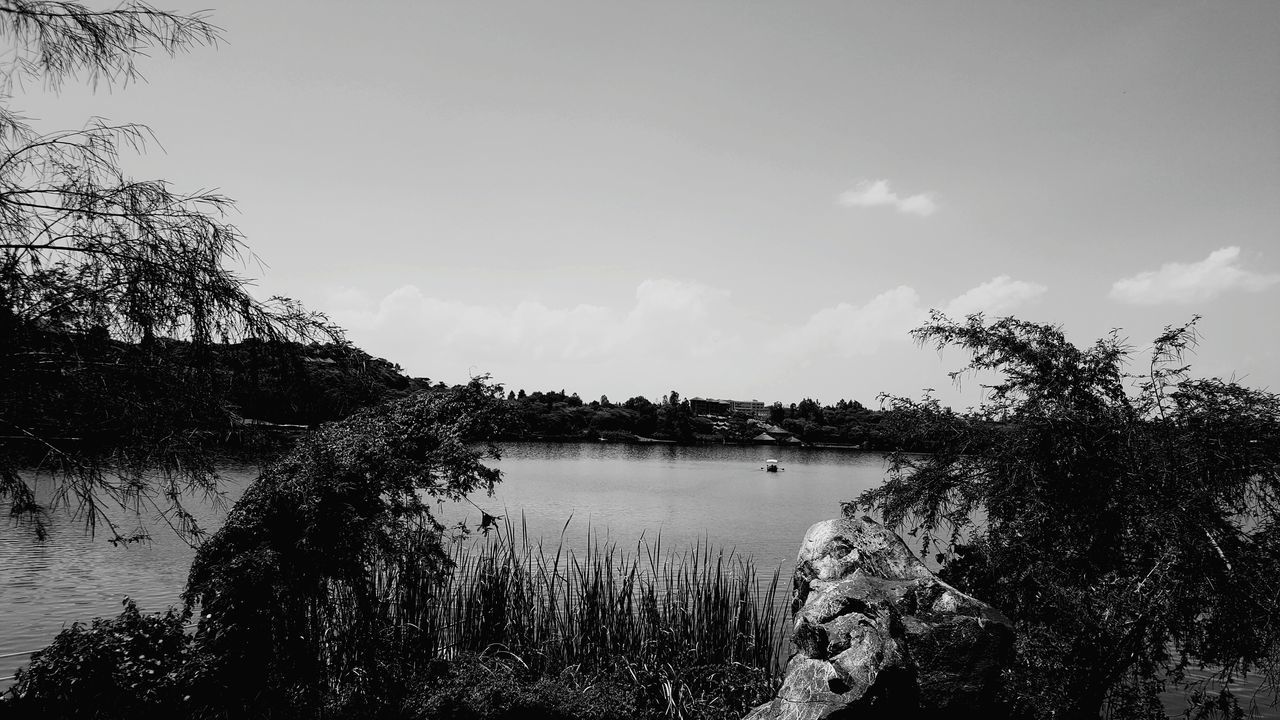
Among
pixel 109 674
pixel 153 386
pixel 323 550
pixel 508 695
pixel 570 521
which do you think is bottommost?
pixel 570 521

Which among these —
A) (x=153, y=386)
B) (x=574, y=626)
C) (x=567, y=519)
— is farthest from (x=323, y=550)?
(x=567, y=519)

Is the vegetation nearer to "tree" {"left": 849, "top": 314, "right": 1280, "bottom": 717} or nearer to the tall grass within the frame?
the tall grass

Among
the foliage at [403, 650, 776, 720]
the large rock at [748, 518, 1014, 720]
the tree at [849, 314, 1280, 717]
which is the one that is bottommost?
the foliage at [403, 650, 776, 720]

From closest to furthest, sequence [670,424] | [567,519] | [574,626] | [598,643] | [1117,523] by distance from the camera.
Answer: [1117,523]
[598,643]
[574,626]
[567,519]
[670,424]

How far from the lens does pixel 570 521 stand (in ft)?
103

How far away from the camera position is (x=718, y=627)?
1037 centimetres

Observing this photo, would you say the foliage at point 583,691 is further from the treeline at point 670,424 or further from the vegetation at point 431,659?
the treeline at point 670,424

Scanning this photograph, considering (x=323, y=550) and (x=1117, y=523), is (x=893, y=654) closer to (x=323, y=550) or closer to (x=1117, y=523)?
(x=1117, y=523)

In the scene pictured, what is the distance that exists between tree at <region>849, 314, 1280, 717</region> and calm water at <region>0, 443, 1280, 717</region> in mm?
4969

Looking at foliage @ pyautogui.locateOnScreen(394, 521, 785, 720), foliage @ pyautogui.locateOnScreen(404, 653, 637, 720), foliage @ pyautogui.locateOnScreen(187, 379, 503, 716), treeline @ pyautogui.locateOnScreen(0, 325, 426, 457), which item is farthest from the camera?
foliage @ pyautogui.locateOnScreen(394, 521, 785, 720)

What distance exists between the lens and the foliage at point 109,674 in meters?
6.20

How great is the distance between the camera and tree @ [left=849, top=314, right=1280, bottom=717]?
6.46m

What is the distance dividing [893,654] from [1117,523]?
2870 millimetres

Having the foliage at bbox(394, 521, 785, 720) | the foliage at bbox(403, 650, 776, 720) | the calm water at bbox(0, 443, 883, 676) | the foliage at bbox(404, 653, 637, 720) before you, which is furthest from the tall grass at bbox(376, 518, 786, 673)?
the calm water at bbox(0, 443, 883, 676)
